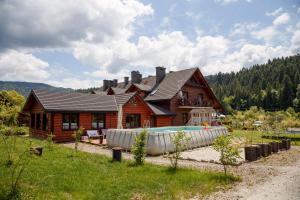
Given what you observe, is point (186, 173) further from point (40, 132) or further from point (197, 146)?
point (40, 132)

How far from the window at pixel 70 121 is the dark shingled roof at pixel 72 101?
0.78m

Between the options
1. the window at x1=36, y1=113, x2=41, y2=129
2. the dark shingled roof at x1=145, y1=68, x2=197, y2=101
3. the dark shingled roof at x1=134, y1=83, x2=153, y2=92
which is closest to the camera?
the window at x1=36, y1=113, x2=41, y2=129

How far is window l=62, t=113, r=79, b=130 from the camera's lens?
2309 cm

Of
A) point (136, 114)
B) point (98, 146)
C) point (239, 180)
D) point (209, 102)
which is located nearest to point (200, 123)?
point (209, 102)

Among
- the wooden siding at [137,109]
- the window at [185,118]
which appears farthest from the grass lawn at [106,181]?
the window at [185,118]

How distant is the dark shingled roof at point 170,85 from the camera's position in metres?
33.8

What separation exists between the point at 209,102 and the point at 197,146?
20.9 meters

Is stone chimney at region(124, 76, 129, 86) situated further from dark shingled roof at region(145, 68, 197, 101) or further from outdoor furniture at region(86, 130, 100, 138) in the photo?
outdoor furniture at region(86, 130, 100, 138)

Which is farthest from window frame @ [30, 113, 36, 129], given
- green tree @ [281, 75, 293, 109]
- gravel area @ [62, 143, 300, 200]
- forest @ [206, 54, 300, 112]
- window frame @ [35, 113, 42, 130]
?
green tree @ [281, 75, 293, 109]

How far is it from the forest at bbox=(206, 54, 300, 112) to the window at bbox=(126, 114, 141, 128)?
46.3 m

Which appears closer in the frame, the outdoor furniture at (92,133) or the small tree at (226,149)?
the small tree at (226,149)

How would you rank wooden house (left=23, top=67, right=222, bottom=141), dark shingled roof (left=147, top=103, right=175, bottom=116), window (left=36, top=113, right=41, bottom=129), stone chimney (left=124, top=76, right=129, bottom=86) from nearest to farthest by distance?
wooden house (left=23, top=67, right=222, bottom=141), window (left=36, top=113, right=41, bottom=129), dark shingled roof (left=147, top=103, right=175, bottom=116), stone chimney (left=124, top=76, right=129, bottom=86)

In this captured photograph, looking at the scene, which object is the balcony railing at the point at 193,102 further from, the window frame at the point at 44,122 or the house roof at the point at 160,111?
the window frame at the point at 44,122

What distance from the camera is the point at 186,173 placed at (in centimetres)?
1024
